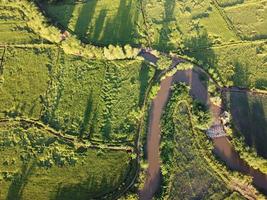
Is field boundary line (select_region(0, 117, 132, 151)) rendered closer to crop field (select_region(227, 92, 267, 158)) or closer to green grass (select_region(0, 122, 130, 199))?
green grass (select_region(0, 122, 130, 199))

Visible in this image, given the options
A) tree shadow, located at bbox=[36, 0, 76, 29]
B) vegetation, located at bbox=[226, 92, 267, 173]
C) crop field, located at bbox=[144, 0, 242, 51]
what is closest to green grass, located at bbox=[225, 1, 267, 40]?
crop field, located at bbox=[144, 0, 242, 51]

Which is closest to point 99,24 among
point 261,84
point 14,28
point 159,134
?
point 14,28

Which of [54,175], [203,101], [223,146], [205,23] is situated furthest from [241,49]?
[54,175]

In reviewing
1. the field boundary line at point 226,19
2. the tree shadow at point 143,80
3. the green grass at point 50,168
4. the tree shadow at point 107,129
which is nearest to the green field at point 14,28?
the green grass at point 50,168

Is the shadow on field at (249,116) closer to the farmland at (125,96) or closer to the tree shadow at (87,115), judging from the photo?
the farmland at (125,96)

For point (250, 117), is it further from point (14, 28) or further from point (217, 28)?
point (14, 28)
